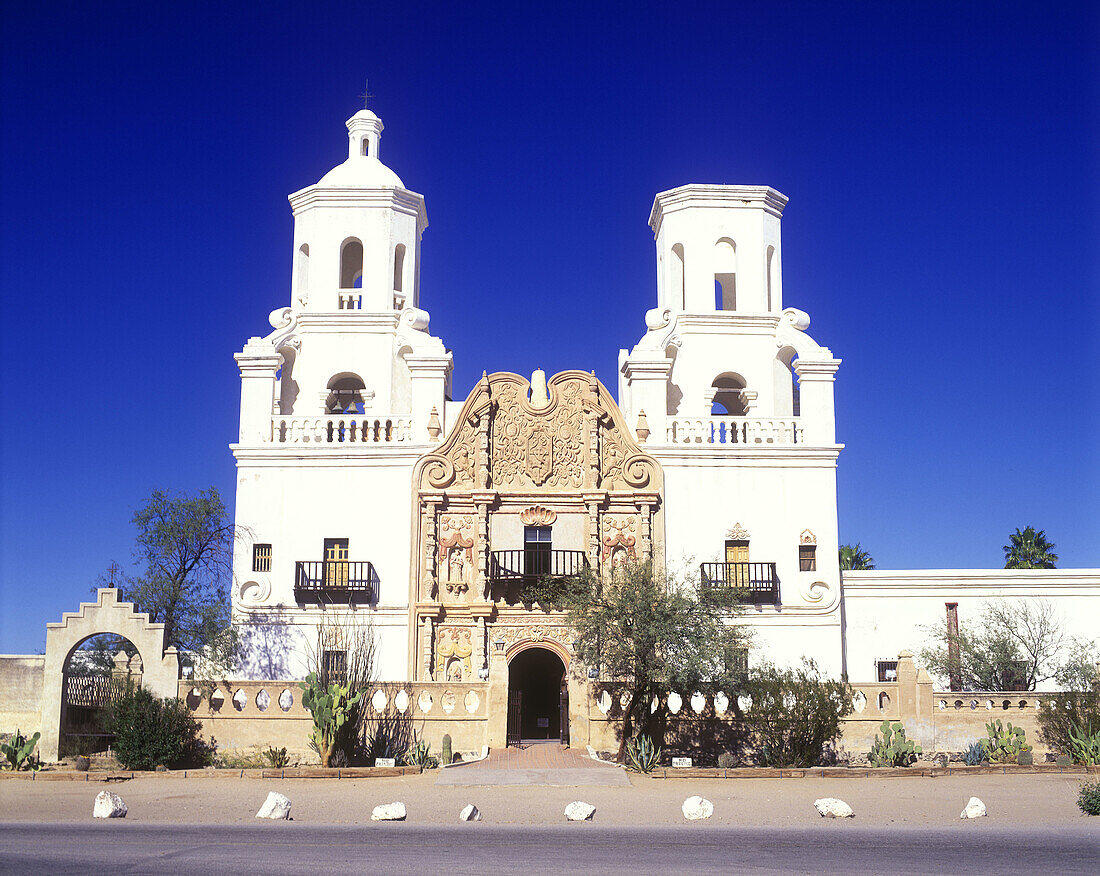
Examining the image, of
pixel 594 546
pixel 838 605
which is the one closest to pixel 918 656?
pixel 838 605

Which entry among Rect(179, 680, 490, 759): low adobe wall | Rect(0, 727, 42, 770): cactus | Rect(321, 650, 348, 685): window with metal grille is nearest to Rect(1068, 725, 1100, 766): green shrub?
Rect(179, 680, 490, 759): low adobe wall

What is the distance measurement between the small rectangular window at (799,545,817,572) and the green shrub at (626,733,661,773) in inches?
340

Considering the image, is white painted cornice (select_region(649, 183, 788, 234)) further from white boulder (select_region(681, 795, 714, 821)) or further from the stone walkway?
white boulder (select_region(681, 795, 714, 821))

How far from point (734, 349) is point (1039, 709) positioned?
13953 mm

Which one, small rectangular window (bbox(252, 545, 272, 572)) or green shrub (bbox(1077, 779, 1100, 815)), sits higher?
small rectangular window (bbox(252, 545, 272, 572))

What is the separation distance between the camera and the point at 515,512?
3475 centimetres

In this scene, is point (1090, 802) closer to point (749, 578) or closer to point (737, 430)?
point (749, 578)

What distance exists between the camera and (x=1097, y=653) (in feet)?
119

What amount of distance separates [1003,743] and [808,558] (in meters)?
7.61

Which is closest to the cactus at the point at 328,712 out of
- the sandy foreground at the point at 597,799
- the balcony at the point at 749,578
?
the sandy foreground at the point at 597,799

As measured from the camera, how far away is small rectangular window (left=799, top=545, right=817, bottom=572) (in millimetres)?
34963

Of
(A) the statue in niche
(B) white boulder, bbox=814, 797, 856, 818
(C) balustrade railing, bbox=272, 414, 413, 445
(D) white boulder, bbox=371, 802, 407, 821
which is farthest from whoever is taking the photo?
(C) balustrade railing, bbox=272, 414, 413, 445

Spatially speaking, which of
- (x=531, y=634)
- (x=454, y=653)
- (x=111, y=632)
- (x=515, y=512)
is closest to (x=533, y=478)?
(x=515, y=512)

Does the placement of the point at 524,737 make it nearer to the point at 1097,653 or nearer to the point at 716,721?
the point at 716,721
